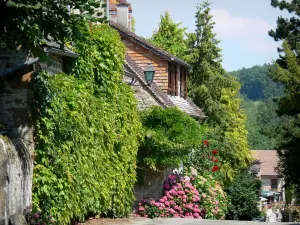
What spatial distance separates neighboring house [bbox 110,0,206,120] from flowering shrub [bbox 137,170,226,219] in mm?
3488

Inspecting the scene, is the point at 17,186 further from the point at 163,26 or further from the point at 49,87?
the point at 163,26

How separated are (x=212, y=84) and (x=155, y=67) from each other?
1472 cm

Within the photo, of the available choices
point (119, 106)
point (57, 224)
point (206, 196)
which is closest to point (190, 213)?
point (206, 196)

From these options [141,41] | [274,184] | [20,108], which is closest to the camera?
[20,108]

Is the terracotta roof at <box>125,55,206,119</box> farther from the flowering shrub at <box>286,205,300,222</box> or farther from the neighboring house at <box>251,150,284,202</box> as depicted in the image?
the neighboring house at <box>251,150,284,202</box>

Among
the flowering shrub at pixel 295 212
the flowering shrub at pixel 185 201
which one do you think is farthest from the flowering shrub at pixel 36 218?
the flowering shrub at pixel 295 212

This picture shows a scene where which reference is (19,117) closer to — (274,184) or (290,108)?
(290,108)

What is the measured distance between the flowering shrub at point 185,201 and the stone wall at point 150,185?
0.99 feet

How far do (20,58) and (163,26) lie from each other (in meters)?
34.6

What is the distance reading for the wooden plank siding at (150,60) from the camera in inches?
1302

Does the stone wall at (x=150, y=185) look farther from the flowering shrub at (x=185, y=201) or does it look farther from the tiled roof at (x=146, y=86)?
the tiled roof at (x=146, y=86)

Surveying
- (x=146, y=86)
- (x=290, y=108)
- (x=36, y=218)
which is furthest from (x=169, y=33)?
(x=36, y=218)

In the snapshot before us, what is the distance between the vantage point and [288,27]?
4438 cm

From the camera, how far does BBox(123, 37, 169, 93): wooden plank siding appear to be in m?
33.1
